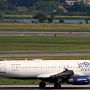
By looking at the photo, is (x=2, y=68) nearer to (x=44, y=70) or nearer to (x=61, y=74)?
(x=44, y=70)

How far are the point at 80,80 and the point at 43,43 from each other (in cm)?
5178

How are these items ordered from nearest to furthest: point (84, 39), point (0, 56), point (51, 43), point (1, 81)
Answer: point (1, 81) < point (0, 56) < point (51, 43) < point (84, 39)

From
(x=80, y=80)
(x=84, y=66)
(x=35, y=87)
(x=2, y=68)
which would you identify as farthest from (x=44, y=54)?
(x=80, y=80)

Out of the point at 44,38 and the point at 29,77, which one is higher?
the point at 29,77

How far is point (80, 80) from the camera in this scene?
53.5 m

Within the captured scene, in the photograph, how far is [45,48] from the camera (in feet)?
311

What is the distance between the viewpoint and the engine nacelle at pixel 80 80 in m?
53.4

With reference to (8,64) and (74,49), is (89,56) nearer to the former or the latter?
(74,49)

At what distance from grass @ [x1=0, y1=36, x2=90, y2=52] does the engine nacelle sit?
38.8 m

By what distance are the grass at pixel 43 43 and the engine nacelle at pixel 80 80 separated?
127ft

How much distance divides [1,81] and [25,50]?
105ft

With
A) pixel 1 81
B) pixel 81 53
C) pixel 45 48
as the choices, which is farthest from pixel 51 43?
pixel 1 81

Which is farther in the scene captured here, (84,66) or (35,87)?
(35,87)

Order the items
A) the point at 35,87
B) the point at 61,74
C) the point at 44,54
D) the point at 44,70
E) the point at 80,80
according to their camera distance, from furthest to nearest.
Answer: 1. the point at 44,54
2. the point at 35,87
3. the point at 44,70
4. the point at 61,74
5. the point at 80,80
